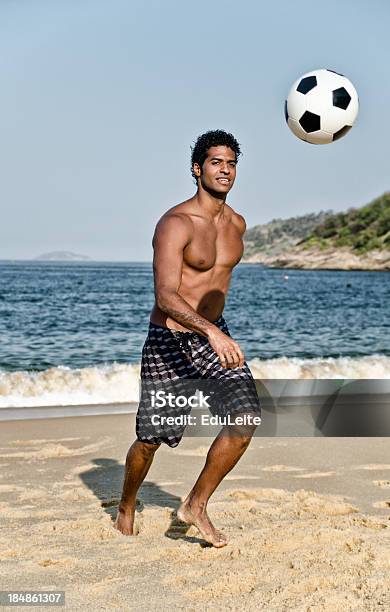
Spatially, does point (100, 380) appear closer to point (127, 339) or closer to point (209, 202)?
point (209, 202)

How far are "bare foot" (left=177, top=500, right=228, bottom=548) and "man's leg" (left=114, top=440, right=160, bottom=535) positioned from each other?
330 millimetres

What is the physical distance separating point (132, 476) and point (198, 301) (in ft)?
3.36

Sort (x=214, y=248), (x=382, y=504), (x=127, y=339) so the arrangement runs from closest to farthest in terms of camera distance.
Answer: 1. (x=214, y=248)
2. (x=382, y=504)
3. (x=127, y=339)

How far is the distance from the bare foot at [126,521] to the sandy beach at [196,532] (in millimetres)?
64

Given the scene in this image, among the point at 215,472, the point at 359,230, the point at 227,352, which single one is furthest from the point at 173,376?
the point at 359,230

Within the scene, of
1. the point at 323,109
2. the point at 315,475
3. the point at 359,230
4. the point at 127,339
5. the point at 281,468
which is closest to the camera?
the point at 323,109

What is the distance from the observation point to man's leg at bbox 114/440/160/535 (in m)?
4.62

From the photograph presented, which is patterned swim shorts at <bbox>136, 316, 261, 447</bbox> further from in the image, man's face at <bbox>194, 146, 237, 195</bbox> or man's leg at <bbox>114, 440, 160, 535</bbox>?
man's face at <bbox>194, 146, 237, 195</bbox>

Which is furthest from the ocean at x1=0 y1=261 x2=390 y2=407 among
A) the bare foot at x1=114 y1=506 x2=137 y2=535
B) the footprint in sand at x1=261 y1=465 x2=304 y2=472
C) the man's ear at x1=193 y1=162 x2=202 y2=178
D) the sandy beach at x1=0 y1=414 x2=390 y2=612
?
the man's ear at x1=193 y1=162 x2=202 y2=178

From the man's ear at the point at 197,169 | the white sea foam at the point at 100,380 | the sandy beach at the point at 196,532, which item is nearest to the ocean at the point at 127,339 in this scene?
the white sea foam at the point at 100,380

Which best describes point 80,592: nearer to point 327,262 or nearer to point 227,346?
point 227,346

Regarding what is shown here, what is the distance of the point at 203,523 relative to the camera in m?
4.44

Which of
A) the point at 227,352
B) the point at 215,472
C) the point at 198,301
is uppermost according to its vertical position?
the point at 198,301

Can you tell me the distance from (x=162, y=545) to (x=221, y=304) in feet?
4.30
